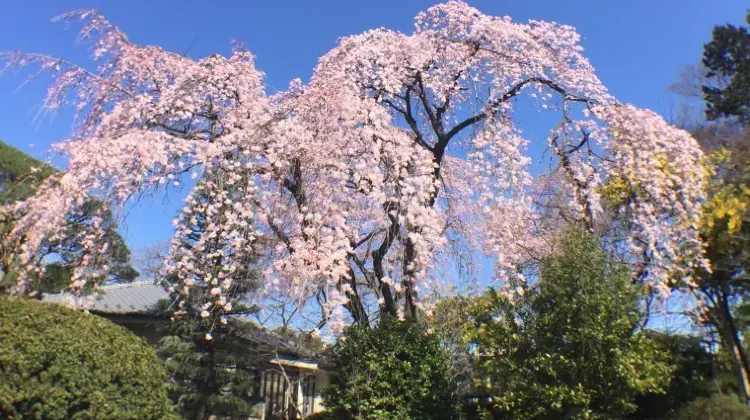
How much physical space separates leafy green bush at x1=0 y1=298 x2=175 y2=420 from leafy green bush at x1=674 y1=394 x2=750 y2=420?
6.72m

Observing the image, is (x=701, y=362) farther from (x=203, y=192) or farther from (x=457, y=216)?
(x=203, y=192)

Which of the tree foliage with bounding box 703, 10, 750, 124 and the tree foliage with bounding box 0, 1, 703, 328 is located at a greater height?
the tree foliage with bounding box 703, 10, 750, 124

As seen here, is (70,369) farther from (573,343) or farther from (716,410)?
(716,410)

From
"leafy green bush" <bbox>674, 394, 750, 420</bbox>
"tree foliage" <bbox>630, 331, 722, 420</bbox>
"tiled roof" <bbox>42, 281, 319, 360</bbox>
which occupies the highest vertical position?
"tiled roof" <bbox>42, 281, 319, 360</bbox>

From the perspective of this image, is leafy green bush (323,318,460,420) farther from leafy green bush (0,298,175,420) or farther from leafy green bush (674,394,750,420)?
leafy green bush (674,394,750,420)

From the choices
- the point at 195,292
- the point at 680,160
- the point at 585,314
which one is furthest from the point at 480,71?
the point at 195,292

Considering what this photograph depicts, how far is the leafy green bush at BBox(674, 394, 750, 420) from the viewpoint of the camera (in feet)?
24.7

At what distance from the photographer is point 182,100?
7.04 m

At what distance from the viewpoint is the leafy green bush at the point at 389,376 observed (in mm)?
6484

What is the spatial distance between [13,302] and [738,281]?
11.4 meters

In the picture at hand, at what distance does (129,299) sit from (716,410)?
11.5 meters

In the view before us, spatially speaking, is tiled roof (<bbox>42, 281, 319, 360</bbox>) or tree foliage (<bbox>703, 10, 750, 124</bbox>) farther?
tree foliage (<bbox>703, 10, 750, 124</bbox>)

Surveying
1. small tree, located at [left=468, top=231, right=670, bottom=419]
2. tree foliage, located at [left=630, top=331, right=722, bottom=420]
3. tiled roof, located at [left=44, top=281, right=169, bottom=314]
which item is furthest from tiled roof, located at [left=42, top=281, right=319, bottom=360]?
tree foliage, located at [left=630, top=331, right=722, bottom=420]

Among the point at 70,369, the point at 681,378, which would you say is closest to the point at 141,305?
the point at 70,369
